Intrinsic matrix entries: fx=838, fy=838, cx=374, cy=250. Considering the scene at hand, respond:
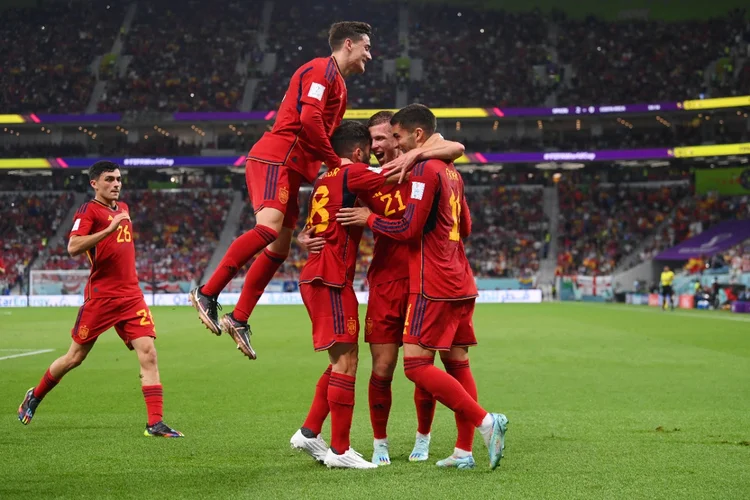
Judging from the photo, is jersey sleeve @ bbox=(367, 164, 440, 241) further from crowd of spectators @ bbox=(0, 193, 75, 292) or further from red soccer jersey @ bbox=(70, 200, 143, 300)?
crowd of spectators @ bbox=(0, 193, 75, 292)

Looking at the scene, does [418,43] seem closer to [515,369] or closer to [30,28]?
[30,28]

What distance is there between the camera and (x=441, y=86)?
193 ft

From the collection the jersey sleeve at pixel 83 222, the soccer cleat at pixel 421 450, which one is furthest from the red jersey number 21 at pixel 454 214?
the jersey sleeve at pixel 83 222

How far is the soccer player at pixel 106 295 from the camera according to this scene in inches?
330

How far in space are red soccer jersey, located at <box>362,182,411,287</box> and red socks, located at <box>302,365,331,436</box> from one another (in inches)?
36.8

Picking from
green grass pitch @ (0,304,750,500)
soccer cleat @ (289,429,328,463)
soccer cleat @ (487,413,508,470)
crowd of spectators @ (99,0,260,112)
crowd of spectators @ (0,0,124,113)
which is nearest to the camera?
green grass pitch @ (0,304,750,500)

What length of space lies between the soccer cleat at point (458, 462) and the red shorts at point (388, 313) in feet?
3.30

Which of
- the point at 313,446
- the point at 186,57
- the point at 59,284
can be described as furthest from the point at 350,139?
the point at 186,57

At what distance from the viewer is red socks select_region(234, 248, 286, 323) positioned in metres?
6.83

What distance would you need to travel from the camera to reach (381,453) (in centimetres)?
659

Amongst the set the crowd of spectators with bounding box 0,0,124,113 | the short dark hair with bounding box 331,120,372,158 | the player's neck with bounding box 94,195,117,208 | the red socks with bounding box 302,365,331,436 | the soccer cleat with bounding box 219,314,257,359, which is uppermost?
the crowd of spectators with bounding box 0,0,124,113

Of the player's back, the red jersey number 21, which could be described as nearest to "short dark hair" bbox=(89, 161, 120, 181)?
the player's back

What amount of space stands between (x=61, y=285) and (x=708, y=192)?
40395 mm

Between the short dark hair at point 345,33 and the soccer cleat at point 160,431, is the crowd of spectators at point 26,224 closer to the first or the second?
the soccer cleat at point 160,431
